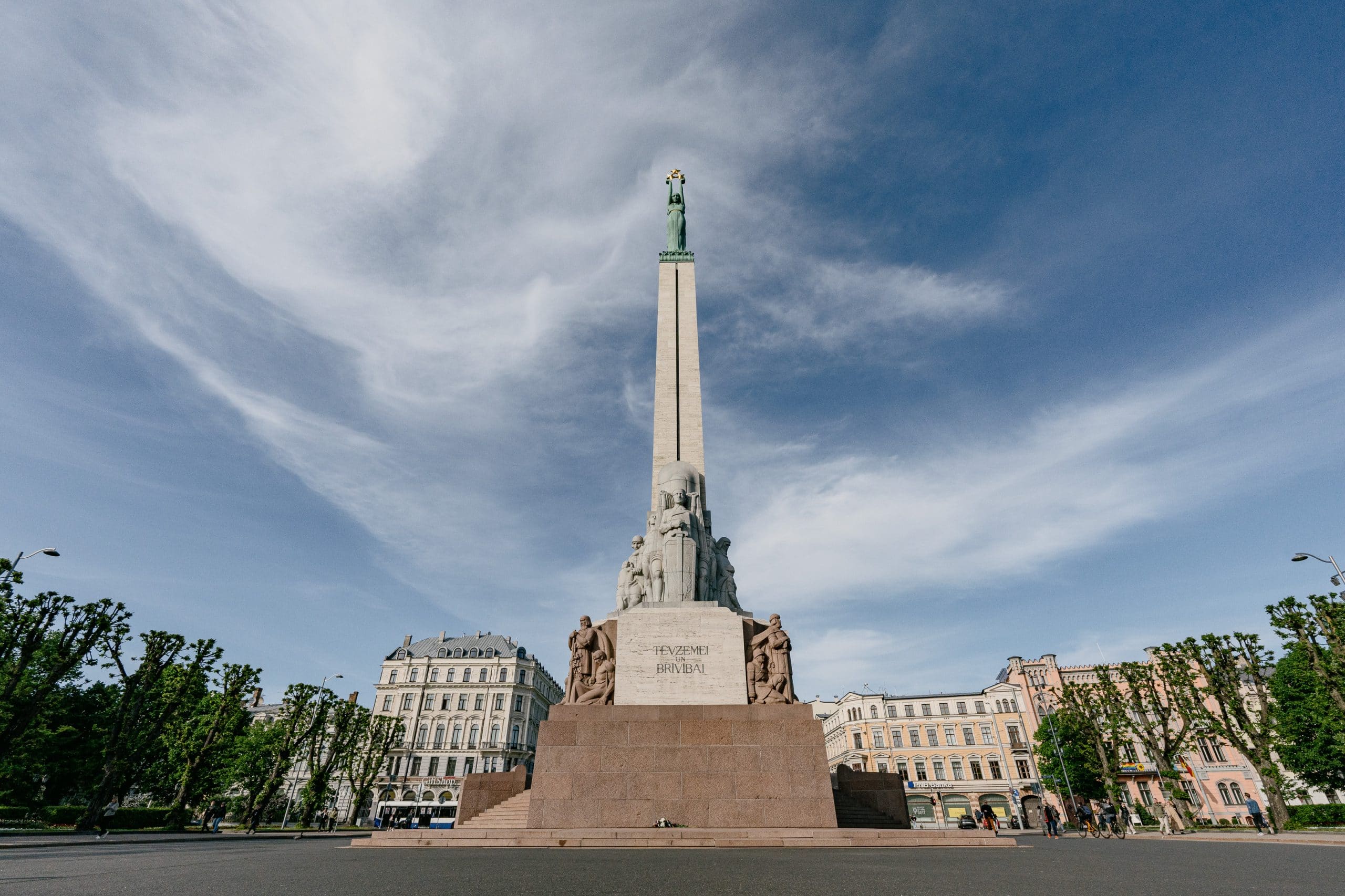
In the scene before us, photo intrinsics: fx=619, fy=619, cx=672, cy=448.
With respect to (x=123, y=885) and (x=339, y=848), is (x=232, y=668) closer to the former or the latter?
(x=339, y=848)

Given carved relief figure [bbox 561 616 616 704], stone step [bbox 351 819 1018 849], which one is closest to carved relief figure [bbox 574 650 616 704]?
carved relief figure [bbox 561 616 616 704]

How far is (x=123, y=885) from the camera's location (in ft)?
20.3

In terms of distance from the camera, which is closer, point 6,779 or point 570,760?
point 570,760

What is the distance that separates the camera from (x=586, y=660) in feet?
54.6

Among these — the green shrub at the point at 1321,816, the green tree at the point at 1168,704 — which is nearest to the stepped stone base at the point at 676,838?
the green tree at the point at 1168,704

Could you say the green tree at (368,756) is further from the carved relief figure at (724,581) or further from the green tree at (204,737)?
the carved relief figure at (724,581)

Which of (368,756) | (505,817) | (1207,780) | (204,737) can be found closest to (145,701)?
(204,737)

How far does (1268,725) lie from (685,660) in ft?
109

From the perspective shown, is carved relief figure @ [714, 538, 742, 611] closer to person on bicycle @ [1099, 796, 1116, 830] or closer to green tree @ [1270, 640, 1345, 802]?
person on bicycle @ [1099, 796, 1116, 830]

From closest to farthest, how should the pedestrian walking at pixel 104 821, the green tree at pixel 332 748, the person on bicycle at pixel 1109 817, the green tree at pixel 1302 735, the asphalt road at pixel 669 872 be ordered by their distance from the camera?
the asphalt road at pixel 669 872 → the pedestrian walking at pixel 104 821 → the person on bicycle at pixel 1109 817 → the green tree at pixel 1302 735 → the green tree at pixel 332 748

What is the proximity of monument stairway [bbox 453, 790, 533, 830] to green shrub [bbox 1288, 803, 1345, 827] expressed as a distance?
3992 centimetres

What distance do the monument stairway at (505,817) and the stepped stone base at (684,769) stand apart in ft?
3.68

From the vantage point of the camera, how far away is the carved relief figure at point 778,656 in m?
15.9

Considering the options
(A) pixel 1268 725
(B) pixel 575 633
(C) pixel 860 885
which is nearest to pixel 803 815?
(B) pixel 575 633
